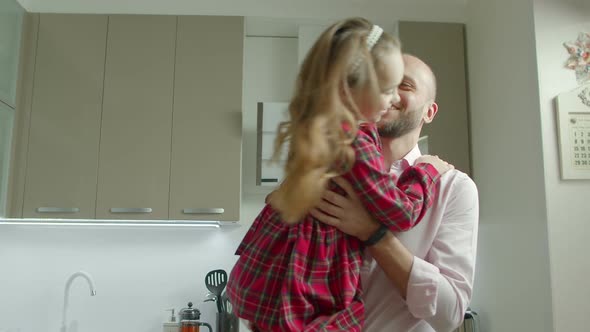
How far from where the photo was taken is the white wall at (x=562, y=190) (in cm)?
203

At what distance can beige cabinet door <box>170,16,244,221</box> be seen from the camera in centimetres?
276

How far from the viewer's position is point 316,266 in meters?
0.96

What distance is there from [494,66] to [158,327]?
7.21 ft

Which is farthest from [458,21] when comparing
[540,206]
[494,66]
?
[540,206]

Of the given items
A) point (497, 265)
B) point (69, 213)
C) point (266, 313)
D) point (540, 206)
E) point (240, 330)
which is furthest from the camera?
point (240, 330)

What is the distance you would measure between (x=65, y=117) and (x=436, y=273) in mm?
2327

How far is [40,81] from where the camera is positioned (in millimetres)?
2836

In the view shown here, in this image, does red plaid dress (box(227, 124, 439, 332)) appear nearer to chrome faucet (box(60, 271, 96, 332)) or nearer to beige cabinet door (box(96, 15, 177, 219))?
beige cabinet door (box(96, 15, 177, 219))

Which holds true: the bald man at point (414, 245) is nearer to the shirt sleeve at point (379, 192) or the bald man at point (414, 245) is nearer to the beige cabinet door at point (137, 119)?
the shirt sleeve at point (379, 192)

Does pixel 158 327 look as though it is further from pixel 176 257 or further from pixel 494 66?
pixel 494 66

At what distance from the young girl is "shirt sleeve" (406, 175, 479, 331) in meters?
0.09

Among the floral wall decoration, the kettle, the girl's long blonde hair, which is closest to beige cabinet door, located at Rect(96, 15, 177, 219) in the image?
the kettle

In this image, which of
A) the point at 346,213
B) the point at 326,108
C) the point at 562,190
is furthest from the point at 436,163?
the point at 562,190

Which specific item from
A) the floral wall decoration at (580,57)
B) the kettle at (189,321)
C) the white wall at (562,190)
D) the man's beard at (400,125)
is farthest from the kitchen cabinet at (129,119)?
the man's beard at (400,125)
